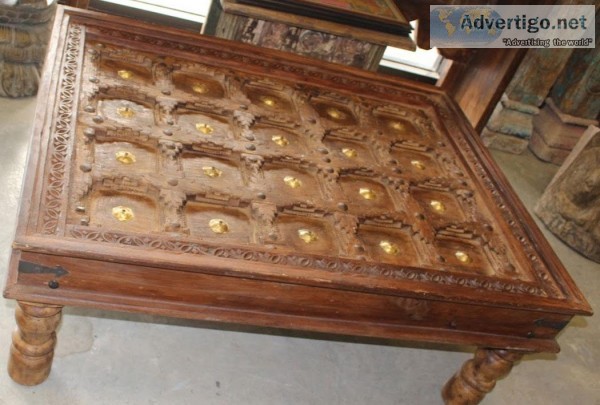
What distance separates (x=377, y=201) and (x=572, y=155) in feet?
7.18

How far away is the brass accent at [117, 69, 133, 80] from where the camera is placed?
245 cm

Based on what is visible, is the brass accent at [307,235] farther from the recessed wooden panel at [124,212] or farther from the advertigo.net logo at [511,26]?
the advertigo.net logo at [511,26]

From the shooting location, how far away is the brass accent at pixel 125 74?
2448 millimetres

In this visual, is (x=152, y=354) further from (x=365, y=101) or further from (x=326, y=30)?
(x=326, y=30)

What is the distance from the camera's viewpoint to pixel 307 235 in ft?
6.88

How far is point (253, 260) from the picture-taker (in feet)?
6.14

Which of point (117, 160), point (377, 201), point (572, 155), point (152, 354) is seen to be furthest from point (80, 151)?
point (572, 155)

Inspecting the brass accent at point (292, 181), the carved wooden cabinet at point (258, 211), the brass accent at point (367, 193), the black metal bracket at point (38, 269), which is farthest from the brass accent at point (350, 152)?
the black metal bracket at point (38, 269)

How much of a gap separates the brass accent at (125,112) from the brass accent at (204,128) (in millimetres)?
239

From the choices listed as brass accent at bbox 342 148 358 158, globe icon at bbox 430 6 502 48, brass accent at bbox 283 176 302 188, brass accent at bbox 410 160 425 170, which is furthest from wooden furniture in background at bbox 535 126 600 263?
brass accent at bbox 283 176 302 188

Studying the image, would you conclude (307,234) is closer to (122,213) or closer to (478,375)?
(122,213)

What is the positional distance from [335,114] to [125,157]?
3.34ft

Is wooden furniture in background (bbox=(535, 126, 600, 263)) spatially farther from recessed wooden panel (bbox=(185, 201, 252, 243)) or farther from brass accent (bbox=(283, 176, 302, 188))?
recessed wooden panel (bbox=(185, 201, 252, 243))

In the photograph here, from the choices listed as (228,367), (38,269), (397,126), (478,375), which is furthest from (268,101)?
(478,375)
